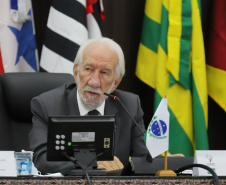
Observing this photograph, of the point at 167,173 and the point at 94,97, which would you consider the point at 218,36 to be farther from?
the point at 167,173

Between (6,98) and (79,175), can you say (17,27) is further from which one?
(79,175)

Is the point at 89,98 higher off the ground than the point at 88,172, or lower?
higher

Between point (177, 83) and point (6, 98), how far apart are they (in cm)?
163

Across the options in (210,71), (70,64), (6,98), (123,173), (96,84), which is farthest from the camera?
(210,71)

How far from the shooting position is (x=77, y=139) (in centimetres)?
226

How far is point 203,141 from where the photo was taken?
4492mm

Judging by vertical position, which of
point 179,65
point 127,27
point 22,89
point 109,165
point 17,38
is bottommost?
point 109,165

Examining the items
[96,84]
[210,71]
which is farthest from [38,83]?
[210,71]

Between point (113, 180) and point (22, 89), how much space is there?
1490 mm

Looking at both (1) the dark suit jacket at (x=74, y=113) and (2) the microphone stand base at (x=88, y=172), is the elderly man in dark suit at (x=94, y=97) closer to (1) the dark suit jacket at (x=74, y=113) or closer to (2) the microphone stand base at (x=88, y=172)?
(1) the dark suit jacket at (x=74, y=113)

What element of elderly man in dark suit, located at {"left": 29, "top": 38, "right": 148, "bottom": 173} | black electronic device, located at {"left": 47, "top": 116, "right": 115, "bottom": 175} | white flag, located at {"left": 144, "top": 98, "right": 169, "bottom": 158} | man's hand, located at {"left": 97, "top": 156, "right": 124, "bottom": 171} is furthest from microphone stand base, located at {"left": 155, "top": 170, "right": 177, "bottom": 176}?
elderly man in dark suit, located at {"left": 29, "top": 38, "right": 148, "bottom": 173}

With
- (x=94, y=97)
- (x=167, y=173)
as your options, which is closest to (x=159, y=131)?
(x=167, y=173)

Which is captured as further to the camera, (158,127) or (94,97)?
(94,97)

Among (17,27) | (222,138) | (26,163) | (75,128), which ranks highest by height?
(17,27)
